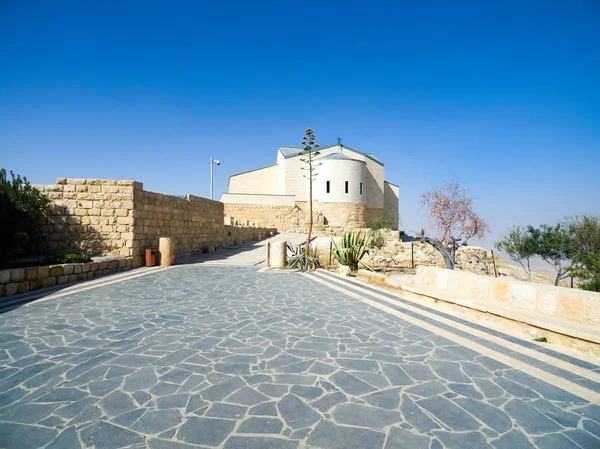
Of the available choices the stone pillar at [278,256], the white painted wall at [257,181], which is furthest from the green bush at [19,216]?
the white painted wall at [257,181]

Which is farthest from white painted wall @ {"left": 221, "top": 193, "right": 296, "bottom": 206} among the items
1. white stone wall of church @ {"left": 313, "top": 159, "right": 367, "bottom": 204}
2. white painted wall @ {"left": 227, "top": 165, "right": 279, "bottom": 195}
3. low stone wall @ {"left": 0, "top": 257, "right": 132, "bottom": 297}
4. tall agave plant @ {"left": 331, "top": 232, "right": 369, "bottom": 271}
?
low stone wall @ {"left": 0, "top": 257, "right": 132, "bottom": 297}

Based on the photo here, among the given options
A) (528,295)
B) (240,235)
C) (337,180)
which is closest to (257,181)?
(337,180)

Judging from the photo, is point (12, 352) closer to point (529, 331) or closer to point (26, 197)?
point (529, 331)

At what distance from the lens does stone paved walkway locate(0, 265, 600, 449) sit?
2.02m

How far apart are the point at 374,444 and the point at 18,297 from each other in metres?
7.55

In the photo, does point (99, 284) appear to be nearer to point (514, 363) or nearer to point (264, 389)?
point (264, 389)

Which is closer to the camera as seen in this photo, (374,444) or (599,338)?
(374,444)

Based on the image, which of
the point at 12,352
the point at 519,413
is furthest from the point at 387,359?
the point at 12,352

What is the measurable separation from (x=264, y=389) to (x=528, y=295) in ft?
13.2

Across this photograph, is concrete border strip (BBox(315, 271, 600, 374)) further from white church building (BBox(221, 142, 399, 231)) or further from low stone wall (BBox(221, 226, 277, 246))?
white church building (BBox(221, 142, 399, 231))

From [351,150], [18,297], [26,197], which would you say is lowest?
[18,297]

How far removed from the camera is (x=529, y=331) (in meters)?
3.88

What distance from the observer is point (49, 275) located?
23.4 feet

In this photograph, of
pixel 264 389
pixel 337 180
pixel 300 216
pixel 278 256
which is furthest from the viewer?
pixel 337 180
